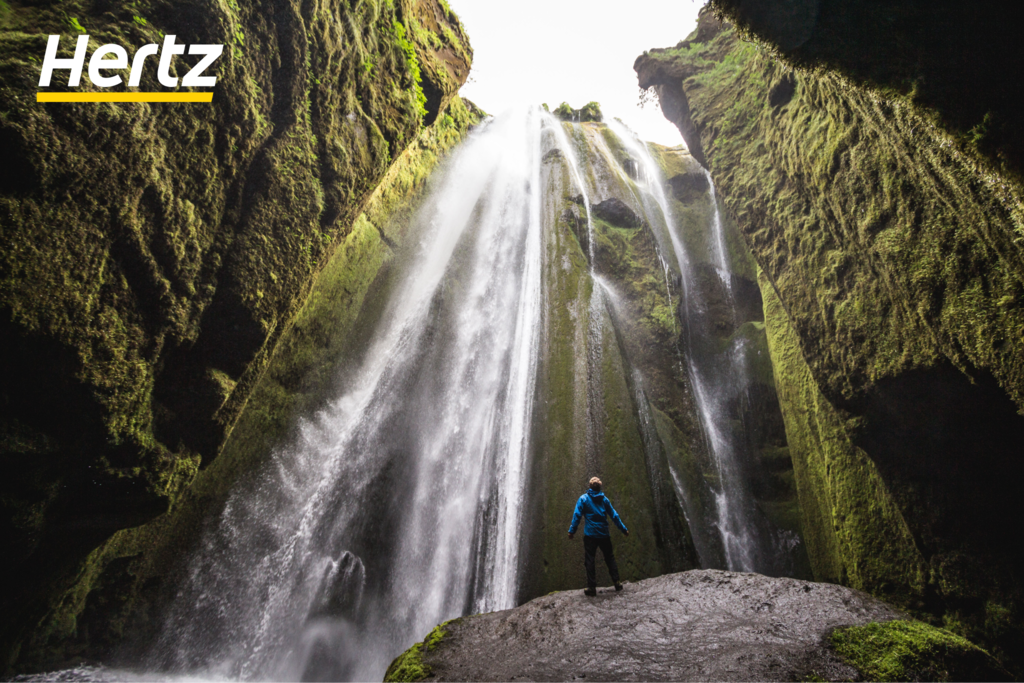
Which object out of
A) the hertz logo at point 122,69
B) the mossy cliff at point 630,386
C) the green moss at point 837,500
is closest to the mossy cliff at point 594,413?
the mossy cliff at point 630,386

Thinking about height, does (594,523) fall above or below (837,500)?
above

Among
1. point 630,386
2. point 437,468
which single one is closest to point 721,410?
point 630,386

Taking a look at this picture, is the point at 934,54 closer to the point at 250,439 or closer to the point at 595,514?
the point at 595,514

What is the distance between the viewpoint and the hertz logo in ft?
11.3

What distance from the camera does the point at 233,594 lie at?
637cm

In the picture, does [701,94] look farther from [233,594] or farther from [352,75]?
[233,594]

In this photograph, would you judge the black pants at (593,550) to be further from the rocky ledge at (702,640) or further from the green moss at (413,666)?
the green moss at (413,666)

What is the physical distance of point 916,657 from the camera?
8.28 ft

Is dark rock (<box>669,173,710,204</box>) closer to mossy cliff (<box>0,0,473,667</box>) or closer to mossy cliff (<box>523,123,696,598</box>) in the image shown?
mossy cliff (<box>523,123,696,598</box>)

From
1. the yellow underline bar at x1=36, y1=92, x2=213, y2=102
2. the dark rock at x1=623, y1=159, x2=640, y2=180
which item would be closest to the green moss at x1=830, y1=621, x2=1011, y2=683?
the yellow underline bar at x1=36, y1=92, x2=213, y2=102

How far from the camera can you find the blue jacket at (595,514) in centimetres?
441

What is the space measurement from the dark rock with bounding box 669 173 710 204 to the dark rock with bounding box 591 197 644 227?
4.68m

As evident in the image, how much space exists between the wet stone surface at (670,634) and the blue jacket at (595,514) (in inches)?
29.9

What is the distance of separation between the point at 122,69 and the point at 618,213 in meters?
12.3
